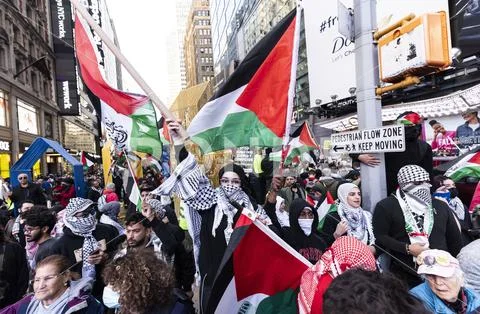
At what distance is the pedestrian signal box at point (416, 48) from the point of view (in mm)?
2719

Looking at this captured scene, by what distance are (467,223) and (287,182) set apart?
125 inches

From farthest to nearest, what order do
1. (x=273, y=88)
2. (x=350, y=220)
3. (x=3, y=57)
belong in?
(x=3, y=57) < (x=273, y=88) < (x=350, y=220)

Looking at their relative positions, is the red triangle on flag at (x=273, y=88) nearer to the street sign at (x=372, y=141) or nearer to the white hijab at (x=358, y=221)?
the street sign at (x=372, y=141)

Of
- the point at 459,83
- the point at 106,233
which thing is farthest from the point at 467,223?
the point at 459,83

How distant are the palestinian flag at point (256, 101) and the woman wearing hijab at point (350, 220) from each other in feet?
3.05

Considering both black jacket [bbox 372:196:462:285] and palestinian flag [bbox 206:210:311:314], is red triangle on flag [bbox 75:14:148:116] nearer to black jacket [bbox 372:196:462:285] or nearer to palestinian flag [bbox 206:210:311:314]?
palestinian flag [bbox 206:210:311:314]

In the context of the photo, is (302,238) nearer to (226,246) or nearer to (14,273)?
(226,246)

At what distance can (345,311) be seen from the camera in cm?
132

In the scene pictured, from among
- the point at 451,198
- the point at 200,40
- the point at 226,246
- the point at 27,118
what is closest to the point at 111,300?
the point at 226,246

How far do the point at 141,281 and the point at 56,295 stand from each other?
28.8 inches

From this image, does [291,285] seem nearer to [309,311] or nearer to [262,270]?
[262,270]

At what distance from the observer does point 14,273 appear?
358cm

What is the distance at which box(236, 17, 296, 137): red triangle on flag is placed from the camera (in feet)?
12.7

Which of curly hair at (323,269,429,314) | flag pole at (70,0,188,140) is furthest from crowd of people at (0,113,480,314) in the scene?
flag pole at (70,0,188,140)
